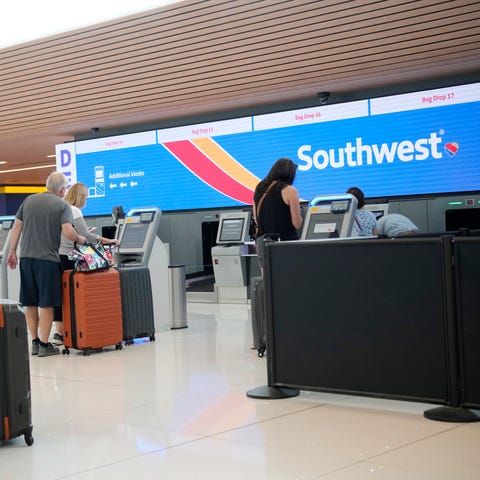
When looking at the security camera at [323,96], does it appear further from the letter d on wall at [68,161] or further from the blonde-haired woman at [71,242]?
the letter d on wall at [68,161]

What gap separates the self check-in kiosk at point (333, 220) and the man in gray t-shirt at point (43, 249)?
88.5 inches

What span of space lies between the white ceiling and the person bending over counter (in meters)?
3.87

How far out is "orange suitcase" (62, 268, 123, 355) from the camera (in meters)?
7.21

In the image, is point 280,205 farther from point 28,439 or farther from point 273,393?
point 28,439

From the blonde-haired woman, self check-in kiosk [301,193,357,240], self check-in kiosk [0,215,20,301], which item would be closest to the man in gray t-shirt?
the blonde-haired woman

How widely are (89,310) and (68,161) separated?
29.6 feet

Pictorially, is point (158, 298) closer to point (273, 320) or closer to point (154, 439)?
point (273, 320)

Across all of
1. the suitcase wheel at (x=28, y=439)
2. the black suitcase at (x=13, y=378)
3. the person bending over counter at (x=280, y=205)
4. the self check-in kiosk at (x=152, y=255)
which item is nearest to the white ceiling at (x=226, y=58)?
the self check-in kiosk at (x=152, y=255)

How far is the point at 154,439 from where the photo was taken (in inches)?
162

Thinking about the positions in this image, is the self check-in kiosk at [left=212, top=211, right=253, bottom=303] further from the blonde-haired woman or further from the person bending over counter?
the person bending over counter

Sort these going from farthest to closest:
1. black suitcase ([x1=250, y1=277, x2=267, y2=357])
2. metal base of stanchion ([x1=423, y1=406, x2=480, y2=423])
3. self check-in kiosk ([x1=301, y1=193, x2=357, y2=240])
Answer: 1. self check-in kiosk ([x1=301, y1=193, x2=357, y2=240])
2. black suitcase ([x1=250, y1=277, x2=267, y2=357])
3. metal base of stanchion ([x1=423, y1=406, x2=480, y2=423])

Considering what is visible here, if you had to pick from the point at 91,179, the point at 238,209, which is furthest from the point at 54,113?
the point at 238,209

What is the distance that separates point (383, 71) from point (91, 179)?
A: 6.53m

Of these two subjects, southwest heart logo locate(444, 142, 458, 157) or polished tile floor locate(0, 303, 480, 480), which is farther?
southwest heart logo locate(444, 142, 458, 157)
